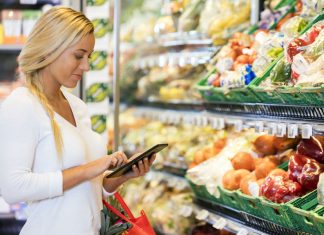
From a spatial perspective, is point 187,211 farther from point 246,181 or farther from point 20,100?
point 20,100

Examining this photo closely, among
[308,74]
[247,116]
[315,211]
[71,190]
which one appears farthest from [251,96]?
[71,190]

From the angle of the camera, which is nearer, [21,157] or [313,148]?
[21,157]

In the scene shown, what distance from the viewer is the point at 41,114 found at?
2.78 meters

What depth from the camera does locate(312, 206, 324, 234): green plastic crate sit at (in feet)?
8.77

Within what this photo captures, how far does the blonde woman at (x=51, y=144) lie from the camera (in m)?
2.68

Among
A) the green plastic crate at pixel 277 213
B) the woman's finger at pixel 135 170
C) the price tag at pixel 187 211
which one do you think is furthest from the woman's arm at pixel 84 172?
the price tag at pixel 187 211

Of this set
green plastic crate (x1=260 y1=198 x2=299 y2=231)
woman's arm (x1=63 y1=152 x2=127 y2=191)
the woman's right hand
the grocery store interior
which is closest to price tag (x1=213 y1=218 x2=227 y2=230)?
the grocery store interior

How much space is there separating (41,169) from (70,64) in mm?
433

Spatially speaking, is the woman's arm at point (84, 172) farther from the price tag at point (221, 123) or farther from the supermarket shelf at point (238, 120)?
the price tag at point (221, 123)

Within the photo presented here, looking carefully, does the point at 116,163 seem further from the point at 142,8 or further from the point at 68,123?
the point at 142,8

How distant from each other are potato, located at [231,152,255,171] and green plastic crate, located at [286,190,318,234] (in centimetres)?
81

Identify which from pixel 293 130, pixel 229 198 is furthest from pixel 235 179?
pixel 293 130

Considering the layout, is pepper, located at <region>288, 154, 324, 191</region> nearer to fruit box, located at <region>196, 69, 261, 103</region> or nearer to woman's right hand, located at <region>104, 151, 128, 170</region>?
fruit box, located at <region>196, 69, 261, 103</region>

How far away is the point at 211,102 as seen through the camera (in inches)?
157
